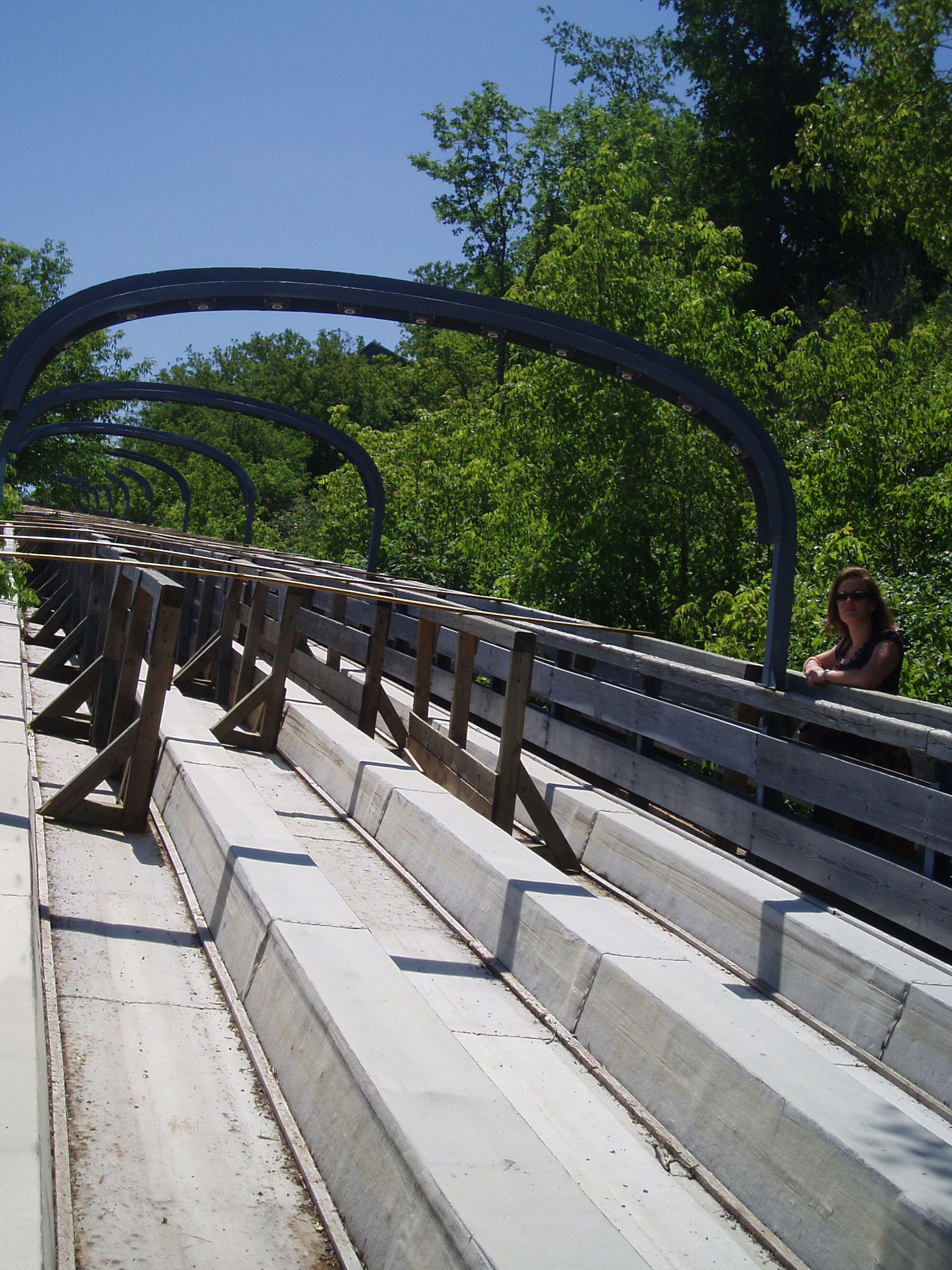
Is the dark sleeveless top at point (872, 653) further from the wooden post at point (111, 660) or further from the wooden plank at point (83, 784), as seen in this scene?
the wooden post at point (111, 660)

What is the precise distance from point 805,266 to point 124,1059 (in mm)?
36943

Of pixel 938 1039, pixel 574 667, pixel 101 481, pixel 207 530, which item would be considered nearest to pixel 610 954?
pixel 938 1039

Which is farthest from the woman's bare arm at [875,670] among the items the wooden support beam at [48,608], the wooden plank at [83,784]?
the wooden support beam at [48,608]

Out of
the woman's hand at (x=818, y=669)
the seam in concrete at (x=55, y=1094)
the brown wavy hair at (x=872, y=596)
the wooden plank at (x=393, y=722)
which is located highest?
the brown wavy hair at (x=872, y=596)

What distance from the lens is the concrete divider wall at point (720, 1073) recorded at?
109 inches

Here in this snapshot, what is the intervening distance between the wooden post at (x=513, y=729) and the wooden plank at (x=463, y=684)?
0.91 m

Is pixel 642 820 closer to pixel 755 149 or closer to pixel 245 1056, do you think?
pixel 245 1056

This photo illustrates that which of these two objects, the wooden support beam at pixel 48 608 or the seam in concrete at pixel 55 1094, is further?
the wooden support beam at pixel 48 608

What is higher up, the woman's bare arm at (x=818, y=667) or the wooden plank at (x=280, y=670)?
the woman's bare arm at (x=818, y=667)

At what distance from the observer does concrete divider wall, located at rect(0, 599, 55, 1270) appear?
2.30 meters

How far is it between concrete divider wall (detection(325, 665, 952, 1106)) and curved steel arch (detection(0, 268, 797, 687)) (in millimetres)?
1607

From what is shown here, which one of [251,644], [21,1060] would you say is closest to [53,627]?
[251,644]

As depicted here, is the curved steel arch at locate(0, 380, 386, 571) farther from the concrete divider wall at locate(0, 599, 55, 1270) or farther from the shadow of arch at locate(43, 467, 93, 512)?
the shadow of arch at locate(43, 467, 93, 512)

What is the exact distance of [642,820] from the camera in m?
6.25
